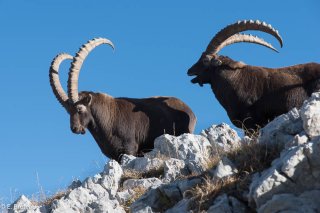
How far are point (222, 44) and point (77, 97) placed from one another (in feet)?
13.2

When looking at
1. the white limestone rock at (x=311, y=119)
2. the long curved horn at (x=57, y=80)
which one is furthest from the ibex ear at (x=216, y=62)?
the white limestone rock at (x=311, y=119)

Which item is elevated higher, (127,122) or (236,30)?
(236,30)

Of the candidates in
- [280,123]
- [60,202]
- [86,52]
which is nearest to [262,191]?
[280,123]

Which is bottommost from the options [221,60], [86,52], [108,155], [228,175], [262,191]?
[262,191]

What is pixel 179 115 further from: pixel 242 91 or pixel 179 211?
pixel 179 211

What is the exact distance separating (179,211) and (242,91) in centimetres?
874

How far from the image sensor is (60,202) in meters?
11.1

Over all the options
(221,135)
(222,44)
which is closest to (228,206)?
(221,135)

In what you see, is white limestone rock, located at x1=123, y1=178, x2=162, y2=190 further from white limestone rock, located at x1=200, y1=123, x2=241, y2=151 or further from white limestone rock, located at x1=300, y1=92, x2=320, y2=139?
white limestone rock, located at x1=300, y1=92, x2=320, y2=139

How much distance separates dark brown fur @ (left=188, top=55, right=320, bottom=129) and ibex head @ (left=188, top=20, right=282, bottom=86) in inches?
3.0

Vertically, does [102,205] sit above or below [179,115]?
below

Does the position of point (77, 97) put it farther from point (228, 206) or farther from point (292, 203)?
point (292, 203)

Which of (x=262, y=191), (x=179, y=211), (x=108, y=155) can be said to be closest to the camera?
(x=262, y=191)

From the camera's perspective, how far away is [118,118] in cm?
1891
